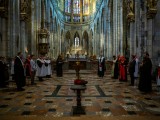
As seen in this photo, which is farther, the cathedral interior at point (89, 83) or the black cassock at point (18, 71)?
the black cassock at point (18, 71)

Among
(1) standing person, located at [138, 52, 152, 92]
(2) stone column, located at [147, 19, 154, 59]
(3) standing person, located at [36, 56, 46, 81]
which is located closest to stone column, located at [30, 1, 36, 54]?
(3) standing person, located at [36, 56, 46, 81]

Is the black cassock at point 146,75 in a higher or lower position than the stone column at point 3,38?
lower

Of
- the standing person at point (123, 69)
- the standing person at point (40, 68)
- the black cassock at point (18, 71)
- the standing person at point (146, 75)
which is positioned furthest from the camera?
the standing person at point (40, 68)

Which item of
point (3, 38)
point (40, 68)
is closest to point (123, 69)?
point (40, 68)

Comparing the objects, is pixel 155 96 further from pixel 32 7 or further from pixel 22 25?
pixel 32 7

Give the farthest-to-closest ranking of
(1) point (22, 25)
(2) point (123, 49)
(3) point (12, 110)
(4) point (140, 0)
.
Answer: (2) point (123, 49)
(1) point (22, 25)
(4) point (140, 0)
(3) point (12, 110)

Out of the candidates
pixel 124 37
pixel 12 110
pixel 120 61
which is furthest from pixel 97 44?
pixel 12 110

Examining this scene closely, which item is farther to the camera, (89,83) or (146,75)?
(89,83)

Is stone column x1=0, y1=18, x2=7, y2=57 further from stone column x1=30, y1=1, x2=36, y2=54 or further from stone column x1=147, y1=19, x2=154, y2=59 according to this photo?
stone column x1=147, y1=19, x2=154, y2=59

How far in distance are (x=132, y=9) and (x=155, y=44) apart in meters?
5.55

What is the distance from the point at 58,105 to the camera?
25.6ft

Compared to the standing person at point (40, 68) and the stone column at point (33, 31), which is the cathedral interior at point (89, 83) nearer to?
the stone column at point (33, 31)

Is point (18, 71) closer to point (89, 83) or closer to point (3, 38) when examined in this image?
point (89, 83)

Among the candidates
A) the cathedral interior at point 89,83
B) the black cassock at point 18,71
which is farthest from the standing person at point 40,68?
the black cassock at point 18,71
